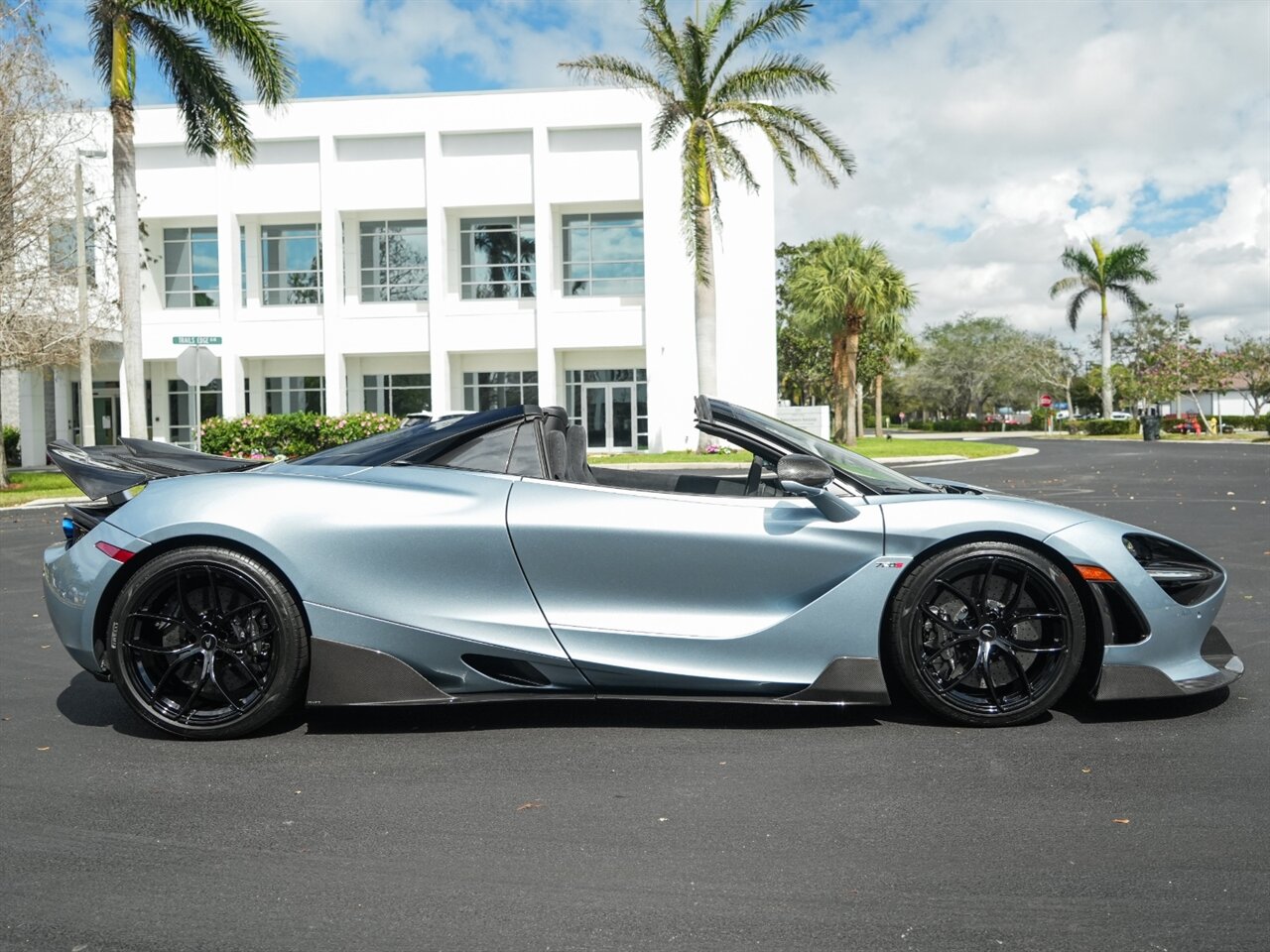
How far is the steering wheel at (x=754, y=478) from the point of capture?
17.1ft

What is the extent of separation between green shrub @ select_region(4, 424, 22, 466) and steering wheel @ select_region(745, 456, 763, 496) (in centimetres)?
3306

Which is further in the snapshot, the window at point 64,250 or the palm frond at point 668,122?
the palm frond at point 668,122

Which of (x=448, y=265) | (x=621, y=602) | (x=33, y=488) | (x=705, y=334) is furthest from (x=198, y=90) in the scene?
(x=621, y=602)

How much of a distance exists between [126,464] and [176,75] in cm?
2038

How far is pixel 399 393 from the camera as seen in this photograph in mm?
38938

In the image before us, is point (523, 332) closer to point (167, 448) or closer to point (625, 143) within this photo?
point (625, 143)

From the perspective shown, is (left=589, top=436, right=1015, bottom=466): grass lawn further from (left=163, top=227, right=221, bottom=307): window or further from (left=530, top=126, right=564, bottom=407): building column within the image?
(left=163, top=227, right=221, bottom=307): window

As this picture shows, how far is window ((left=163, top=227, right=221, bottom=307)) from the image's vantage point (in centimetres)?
3888

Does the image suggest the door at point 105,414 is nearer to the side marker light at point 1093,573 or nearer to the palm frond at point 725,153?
the palm frond at point 725,153

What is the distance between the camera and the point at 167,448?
18.5 ft

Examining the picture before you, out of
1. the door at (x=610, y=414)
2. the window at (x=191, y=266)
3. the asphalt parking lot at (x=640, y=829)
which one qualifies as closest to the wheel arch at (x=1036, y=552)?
the asphalt parking lot at (x=640, y=829)

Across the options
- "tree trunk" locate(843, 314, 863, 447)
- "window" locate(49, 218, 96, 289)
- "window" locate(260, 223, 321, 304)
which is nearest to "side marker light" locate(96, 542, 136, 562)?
"window" locate(49, 218, 96, 289)

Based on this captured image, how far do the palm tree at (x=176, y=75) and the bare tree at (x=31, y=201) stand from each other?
1398 millimetres

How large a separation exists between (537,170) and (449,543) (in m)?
33.1
